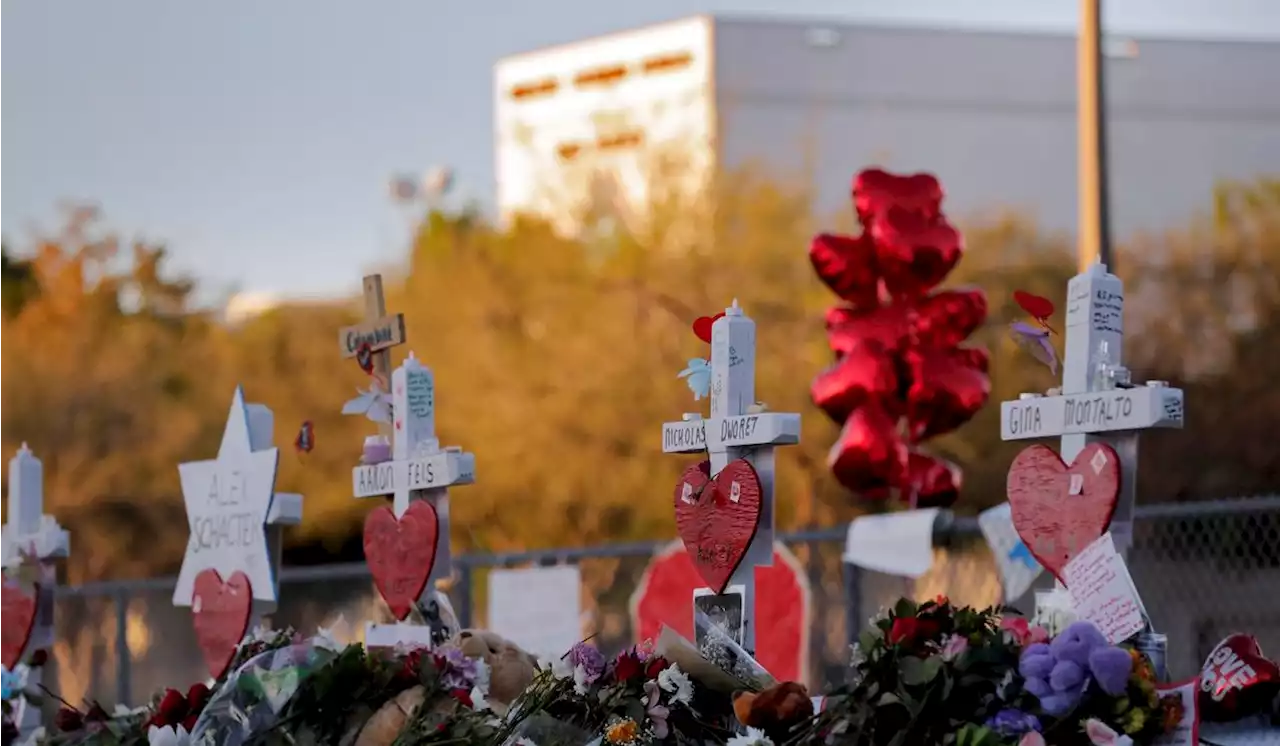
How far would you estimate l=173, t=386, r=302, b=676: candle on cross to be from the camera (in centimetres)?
631

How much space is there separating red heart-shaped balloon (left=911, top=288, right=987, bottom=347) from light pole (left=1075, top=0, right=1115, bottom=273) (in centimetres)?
69

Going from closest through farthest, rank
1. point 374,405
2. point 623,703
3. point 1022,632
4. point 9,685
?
point 1022,632 → point 623,703 → point 374,405 → point 9,685

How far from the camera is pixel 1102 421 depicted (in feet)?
14.1

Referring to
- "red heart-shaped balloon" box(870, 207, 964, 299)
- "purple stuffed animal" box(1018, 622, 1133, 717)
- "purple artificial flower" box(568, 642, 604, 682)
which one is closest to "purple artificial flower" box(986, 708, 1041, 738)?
"purple stuffed animal" box(1018, 622, 1133, 717)

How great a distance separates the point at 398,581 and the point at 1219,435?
13261mm

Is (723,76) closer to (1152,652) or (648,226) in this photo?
(648,226)

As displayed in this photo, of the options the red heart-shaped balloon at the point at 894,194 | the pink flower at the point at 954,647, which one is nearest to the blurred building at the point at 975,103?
the red heart-shaped balloon at the point at 894,194

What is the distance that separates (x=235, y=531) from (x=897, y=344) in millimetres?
3727

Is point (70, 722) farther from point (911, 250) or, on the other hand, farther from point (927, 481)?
point (911, 250)

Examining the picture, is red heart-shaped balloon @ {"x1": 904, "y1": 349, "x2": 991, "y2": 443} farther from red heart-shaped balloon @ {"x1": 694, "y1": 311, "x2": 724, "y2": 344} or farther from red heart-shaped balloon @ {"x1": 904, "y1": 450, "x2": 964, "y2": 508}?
red heart-shaped balloon @ {"x1": 694, "y1": 311, "x2": 724, "y2": 344}

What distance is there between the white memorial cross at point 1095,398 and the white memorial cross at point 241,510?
2748mm

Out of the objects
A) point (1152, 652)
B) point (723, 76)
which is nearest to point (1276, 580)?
point (1152, 652)

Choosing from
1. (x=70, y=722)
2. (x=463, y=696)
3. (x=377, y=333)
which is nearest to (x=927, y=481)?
(x=377, y=333)

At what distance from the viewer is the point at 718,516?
16.0ft
